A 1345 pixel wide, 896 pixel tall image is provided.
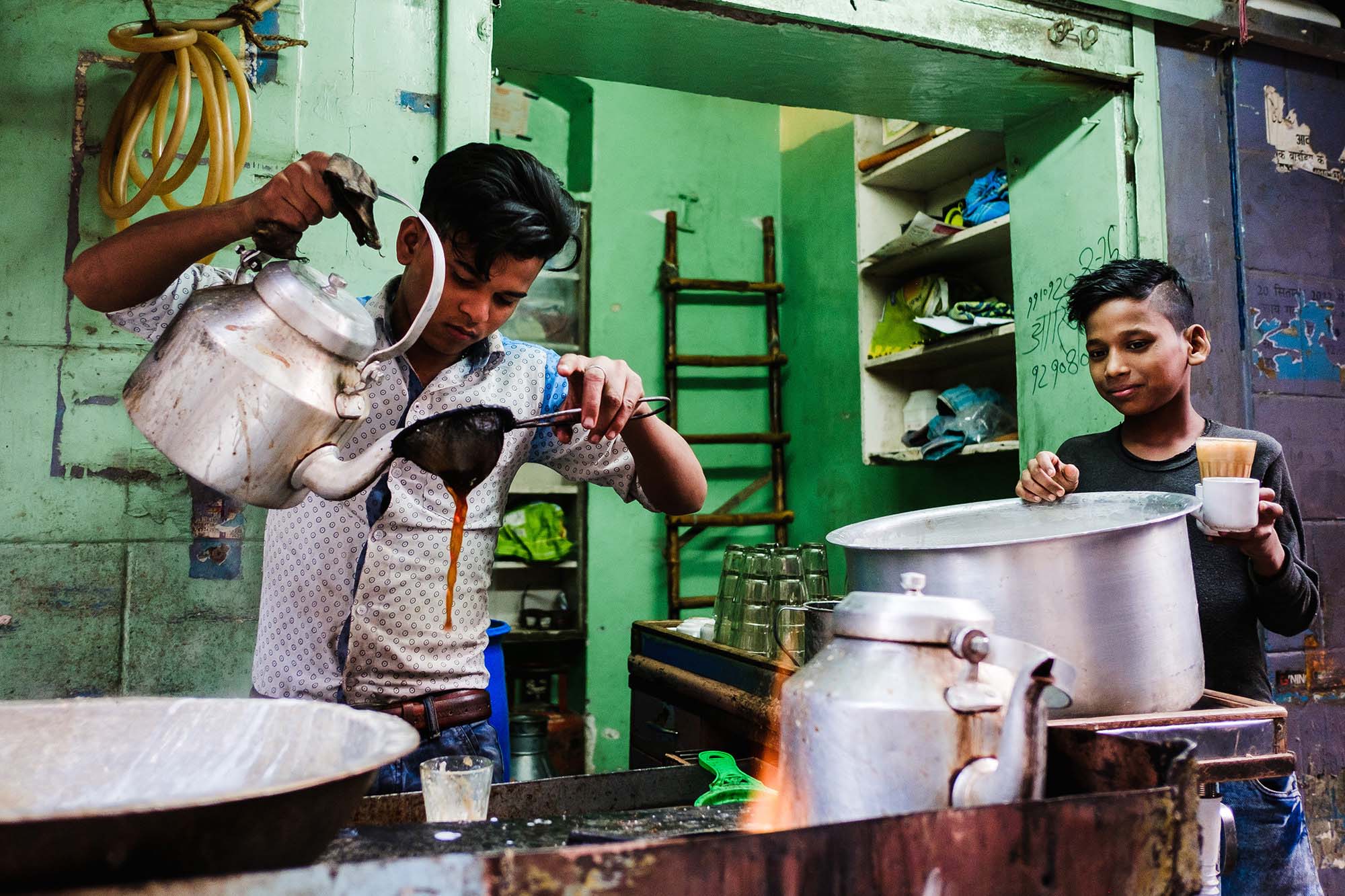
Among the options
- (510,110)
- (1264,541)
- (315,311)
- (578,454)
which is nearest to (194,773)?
(315,311)

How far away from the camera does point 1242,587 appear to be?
186 cm

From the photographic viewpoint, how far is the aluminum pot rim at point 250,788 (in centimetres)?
58

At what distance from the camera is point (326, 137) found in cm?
200

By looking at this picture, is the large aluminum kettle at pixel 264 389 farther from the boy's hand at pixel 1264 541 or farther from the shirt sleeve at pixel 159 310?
the boy's hand at pixel 1264 541

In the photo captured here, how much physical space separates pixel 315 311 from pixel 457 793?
603mm

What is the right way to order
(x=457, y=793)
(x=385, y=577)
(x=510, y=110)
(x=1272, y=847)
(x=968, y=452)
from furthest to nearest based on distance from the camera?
(x=510, y=110), (x=968, y=452), (x=1272, y=847), (x=385, y=577), (x=457, y=793)

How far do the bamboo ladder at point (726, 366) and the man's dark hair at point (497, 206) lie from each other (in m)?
3.15

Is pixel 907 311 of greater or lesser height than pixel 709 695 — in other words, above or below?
above

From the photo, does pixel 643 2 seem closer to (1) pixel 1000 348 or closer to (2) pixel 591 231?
(1) pixel 1000 348

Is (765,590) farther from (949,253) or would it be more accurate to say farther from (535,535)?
(535,535)

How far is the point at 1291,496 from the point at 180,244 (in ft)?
6.98

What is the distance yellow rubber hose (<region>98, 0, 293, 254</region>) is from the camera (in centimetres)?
168

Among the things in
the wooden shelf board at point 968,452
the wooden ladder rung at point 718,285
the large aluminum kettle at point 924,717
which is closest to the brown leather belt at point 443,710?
the large aluminum kettle at point 924,717

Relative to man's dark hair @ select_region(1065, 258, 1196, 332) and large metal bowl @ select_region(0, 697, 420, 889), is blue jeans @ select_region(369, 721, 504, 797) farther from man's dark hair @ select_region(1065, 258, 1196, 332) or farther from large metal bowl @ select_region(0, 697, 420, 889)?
man's dark hair @ select_region(1065, 258, 1196, 332)
